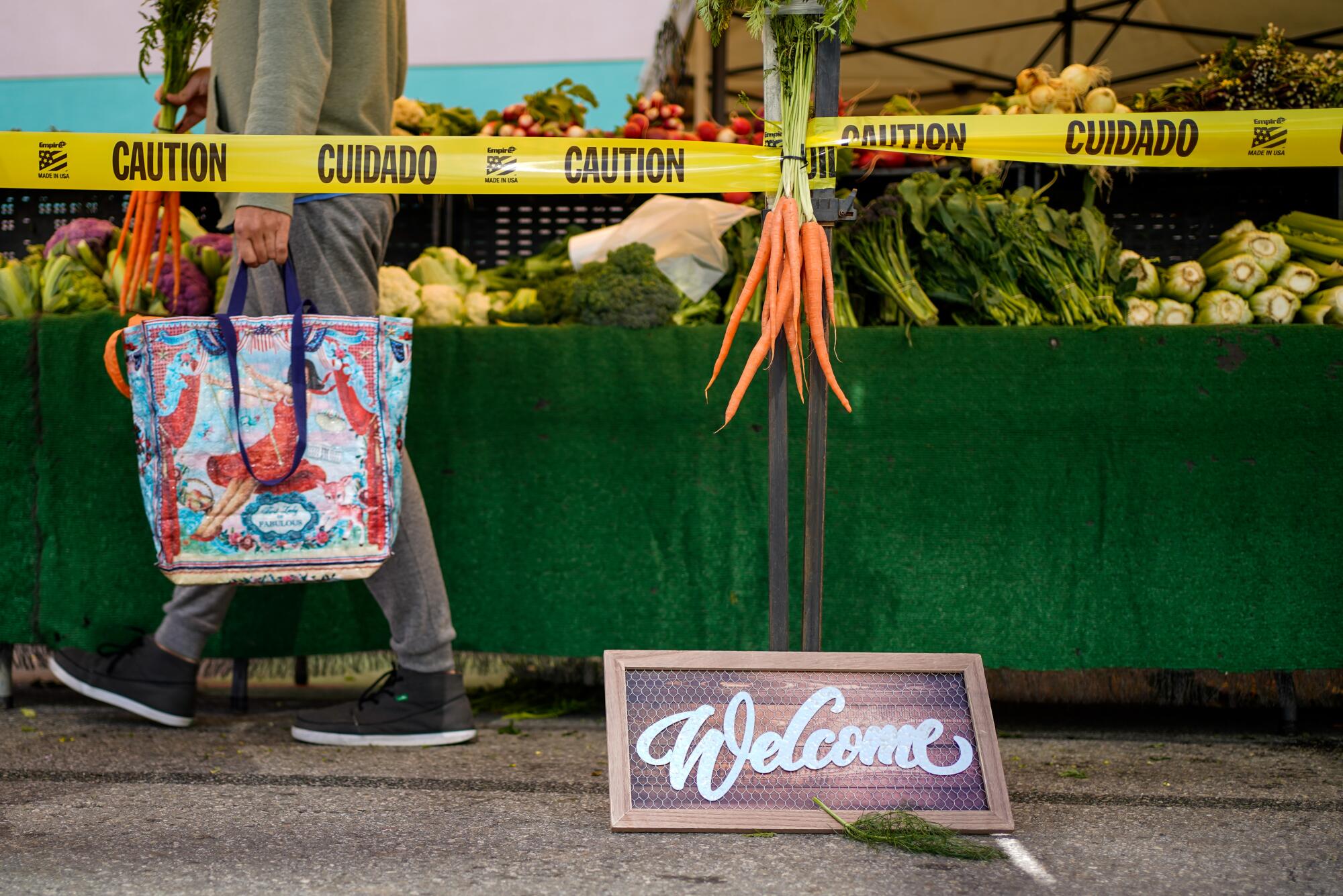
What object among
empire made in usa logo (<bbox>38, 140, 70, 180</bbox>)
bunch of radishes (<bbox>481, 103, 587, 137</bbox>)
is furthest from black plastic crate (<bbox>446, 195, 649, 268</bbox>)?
empire made in usa logo (<bbox>38, 140, 70, 180</bbox>)

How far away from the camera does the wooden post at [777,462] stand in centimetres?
218

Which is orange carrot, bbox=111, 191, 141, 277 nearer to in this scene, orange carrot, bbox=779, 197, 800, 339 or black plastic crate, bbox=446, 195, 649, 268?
black plastic crate, bbox=446, 195, 649, 268

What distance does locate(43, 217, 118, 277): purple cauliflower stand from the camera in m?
3.44

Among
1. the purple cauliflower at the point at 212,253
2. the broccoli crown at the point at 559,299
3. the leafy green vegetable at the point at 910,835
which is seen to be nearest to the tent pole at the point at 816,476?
the leafy green vegetable at the point at 910,835

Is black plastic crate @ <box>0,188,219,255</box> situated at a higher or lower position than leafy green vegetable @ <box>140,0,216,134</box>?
lower

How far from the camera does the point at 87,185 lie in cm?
229

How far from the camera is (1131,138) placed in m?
2.31

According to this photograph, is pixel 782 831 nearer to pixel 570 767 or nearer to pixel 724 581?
A: pixel 570 767

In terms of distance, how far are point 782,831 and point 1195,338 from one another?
71.3 inches

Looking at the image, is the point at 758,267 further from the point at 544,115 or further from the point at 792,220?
the point at 544,115

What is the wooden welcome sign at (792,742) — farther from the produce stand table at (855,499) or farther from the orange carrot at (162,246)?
the orange carrot at (162,246)

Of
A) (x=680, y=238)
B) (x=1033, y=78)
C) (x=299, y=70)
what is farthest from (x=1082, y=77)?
(x=299, y=70)

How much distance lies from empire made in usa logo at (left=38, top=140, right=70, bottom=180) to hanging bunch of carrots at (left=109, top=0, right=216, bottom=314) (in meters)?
0.52

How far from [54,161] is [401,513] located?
1.03m
